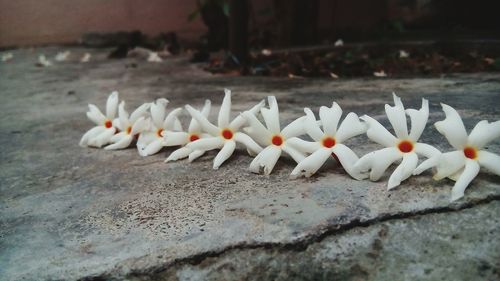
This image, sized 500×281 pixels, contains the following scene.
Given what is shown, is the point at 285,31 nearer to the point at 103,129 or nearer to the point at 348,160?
the point at 103,129

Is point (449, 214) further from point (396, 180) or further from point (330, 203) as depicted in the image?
point (330, 203)

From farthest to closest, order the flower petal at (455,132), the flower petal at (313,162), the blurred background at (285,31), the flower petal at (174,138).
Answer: the blurred background at (285,31) → the flower petal at (174,138) → the flower petal at (313,162) → the flower petal at (455,132)

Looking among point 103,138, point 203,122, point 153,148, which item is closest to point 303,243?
point 203,122

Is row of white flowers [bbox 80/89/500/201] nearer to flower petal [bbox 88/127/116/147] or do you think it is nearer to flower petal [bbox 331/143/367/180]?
flower petal [bbox 331/143/367/180]

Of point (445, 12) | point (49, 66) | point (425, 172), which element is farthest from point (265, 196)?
point (445, 12)

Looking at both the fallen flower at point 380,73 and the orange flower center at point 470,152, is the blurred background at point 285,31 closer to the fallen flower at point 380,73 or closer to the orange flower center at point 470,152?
the fallen flower at point 380,73

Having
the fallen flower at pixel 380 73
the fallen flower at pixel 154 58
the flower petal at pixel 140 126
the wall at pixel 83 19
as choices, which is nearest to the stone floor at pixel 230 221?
the flower petal at pixel 140 126

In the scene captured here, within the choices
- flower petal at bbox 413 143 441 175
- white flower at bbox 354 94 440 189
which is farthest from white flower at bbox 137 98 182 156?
flower petal at bbox 413 143 441 175
